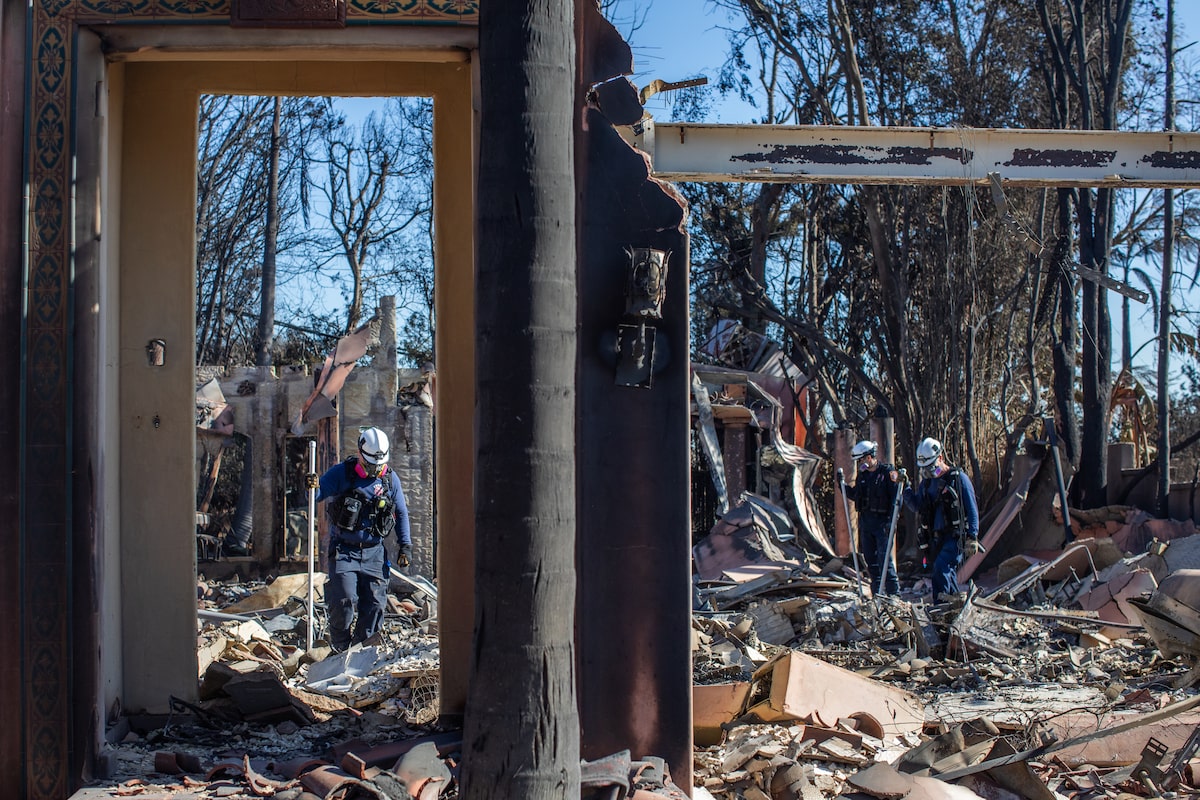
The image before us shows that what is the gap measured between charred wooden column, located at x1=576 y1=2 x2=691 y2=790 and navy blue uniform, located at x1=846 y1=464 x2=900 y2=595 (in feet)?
29.7

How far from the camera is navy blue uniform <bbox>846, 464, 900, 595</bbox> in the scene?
14164 mm

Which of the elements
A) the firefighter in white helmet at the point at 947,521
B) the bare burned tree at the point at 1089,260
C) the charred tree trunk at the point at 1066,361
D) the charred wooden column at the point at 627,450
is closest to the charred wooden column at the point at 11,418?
the charred wooden column at the point at 627,450

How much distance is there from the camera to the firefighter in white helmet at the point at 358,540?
926 cm

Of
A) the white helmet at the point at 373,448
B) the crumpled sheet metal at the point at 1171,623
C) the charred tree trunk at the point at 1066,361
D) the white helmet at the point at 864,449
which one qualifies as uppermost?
the charred tree trunk at the point at 1066,361

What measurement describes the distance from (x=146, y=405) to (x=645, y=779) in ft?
12.0

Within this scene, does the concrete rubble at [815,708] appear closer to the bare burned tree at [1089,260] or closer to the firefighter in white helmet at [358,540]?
the firefighter in white helmet at [358,540]

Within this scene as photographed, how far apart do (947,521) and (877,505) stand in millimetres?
2457

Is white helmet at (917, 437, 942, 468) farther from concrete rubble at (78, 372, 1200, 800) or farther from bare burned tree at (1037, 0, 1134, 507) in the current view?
bare burned tree at (1037, 0, 1134, 507)

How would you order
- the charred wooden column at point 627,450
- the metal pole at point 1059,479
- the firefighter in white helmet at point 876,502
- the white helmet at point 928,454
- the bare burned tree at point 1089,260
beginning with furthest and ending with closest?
the bare burned tree at point 1089,260, the metal pole at point 1059,479, the firefighter in white helmet at point 876,502, the white helmet at point 928,454, the charred wooden column at point 627,450

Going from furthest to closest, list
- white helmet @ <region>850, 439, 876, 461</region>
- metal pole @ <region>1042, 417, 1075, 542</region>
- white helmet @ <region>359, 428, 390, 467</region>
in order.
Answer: metal pole @ <region>1042, 417, 1075, 542</region>
white helmet @ <region>850, 439, 876, 461</region>
white helmet @ <region>359, 428, 390, 467</region>

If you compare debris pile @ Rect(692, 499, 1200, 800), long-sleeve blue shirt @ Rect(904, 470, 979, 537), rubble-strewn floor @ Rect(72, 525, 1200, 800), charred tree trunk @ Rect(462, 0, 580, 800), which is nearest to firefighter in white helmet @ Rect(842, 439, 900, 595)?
A: debris pile @ Rect(692, 499, 1200, 800)

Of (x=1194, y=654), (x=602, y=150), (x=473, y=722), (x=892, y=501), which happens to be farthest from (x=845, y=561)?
(x=473, y=722)

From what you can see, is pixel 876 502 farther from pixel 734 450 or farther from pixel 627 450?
pixel 627 450

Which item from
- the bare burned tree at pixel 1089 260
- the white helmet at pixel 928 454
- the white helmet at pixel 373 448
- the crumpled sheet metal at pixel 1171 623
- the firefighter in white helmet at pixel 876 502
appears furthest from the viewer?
the bare burned tree at pixel 1089 260
